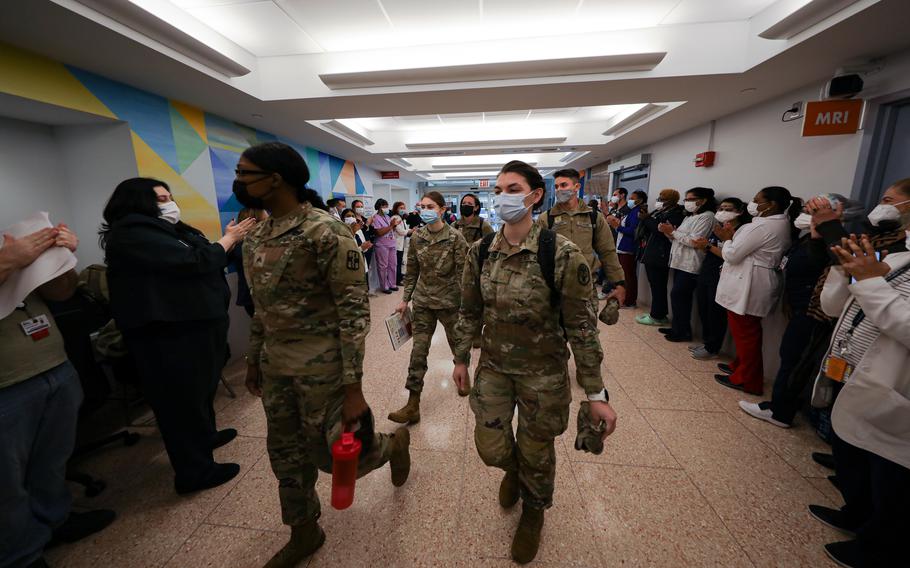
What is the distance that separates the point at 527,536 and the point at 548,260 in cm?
131

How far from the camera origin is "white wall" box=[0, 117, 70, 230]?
106 inches

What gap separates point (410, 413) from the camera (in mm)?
2529

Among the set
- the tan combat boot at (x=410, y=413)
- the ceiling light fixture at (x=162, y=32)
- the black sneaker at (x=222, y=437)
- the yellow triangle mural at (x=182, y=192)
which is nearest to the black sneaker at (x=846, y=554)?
the tan combat boot at (x=410, y=413)

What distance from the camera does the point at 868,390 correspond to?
136 centimetres

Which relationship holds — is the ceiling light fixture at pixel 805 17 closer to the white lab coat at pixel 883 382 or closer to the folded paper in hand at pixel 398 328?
the white lab coat at pixel 883 382

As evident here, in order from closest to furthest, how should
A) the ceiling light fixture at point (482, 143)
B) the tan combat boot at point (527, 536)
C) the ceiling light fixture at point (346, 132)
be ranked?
the tan combat boot at point (527, 536)
the ceiling light fixture at point (346, 132)
the ceiling light fixture at point (482, 143)

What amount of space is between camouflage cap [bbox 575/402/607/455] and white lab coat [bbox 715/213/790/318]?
2488mm

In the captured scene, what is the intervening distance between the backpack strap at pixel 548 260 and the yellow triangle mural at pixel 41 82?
3735mm

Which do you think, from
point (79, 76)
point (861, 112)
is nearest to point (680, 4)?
point (861, 112)

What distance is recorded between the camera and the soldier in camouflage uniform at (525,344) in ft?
4.45

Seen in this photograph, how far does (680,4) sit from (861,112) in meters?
1.71

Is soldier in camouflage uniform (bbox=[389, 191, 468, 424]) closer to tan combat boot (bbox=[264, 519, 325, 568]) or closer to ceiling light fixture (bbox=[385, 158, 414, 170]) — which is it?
tan combat boot (bbox=[264, 519, 325, 568])

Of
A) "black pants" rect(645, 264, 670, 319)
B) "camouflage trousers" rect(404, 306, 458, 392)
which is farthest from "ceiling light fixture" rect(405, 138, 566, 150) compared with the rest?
"camouflage trousers" rect(404, 306, 458, 392)

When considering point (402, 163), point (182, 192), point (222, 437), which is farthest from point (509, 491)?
point (402, 163)
